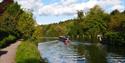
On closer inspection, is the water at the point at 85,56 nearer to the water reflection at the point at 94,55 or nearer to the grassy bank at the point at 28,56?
the water reflection at the point at 94,55

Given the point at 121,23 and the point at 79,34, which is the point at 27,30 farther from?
the point at 79,34

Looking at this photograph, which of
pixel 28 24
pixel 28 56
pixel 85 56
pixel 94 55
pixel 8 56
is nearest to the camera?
pixel 28 56

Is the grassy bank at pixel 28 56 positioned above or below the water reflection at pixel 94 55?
above

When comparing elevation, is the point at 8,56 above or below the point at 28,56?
below

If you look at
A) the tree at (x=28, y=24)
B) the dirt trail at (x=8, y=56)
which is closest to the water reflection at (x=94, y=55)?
the tree at (x=28, y=24)

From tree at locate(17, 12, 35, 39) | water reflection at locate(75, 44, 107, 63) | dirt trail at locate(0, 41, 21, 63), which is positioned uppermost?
tree at locate(17, 12, 35, 39)

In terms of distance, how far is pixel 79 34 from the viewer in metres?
168

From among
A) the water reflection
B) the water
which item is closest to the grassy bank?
the water

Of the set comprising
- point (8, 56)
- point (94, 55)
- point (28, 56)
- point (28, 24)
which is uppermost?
point (28, 24)

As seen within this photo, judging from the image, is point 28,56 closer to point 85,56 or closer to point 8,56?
point 8,56

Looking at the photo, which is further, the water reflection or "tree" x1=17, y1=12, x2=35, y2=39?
"tree" x1=17, y1=12, x2=35, y2=39

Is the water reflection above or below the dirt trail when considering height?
below

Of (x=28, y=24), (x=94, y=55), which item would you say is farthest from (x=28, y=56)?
(x=28, y=24)

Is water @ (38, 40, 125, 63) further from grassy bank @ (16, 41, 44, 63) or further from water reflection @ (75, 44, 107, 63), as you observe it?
grassy bank @ (16, 41, 44, 63)
